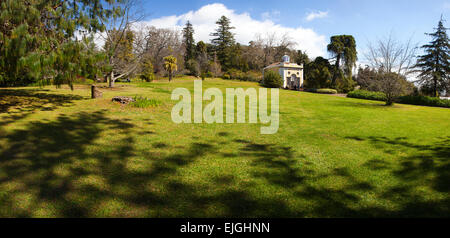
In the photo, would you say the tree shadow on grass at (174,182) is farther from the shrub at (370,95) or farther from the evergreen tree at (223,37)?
the evergreen tree at (223,37)

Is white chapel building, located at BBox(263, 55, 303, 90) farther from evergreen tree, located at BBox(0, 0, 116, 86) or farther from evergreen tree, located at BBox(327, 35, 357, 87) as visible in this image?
evergreen tree, located at BBox(0, 0, 116, 86)

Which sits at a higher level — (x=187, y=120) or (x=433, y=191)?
(x=187, y=120)

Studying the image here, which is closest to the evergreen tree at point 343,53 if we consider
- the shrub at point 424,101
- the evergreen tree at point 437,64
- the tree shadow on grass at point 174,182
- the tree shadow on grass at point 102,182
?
the evergreen tree at point 437,64

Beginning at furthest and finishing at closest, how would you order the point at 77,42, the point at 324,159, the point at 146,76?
the point at 146,76
the point at 77,42
the point at 324,159

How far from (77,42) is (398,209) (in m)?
9.51

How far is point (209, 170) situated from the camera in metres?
4.78

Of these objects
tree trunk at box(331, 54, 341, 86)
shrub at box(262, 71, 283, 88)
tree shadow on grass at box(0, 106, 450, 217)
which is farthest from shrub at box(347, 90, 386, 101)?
tree shadow on grass at box(0, 106, 450, 217)

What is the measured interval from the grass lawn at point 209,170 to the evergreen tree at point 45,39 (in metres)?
1.55

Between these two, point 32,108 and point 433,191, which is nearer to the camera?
point 433,191

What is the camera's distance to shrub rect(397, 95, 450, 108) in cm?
1930

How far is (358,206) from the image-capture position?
361 cm

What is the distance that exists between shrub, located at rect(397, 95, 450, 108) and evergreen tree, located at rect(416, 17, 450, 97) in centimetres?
1045

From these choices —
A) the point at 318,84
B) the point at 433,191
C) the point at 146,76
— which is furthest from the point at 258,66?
the point at 433,191

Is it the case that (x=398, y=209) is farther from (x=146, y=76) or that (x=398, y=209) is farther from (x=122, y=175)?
(x=146, y=76)
